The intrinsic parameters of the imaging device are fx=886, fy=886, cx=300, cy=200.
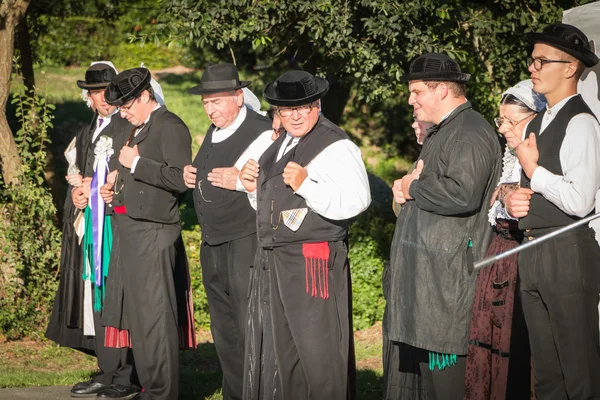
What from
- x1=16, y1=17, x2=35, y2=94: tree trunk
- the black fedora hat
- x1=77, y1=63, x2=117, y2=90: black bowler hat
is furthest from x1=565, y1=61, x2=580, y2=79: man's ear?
x1=16, y1=17, x2=35, y2=94: tree trunk

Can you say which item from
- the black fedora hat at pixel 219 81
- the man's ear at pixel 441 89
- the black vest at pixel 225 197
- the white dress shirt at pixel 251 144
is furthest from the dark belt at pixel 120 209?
the man's ear at pixel 441 89

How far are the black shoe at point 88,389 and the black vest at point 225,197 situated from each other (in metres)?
1.47

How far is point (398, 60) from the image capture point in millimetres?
8016

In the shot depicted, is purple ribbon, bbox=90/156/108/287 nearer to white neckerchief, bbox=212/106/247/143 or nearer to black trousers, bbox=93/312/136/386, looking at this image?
black trousers, bbox=93/312/136/386

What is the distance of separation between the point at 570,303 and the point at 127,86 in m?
3.23

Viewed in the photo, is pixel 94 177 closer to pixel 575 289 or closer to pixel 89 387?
pixel 89 387

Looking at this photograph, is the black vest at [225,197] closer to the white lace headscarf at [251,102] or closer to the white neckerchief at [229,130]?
the white neckerchief at [229,130]

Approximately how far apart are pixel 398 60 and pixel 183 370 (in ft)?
11.2

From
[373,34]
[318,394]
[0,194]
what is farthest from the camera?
[0,194]

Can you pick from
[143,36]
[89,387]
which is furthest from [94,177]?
[143,36]

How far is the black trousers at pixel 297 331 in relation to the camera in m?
4.88

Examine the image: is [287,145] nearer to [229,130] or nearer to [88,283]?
[229,130]

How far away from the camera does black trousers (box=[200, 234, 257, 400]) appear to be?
557 centimetres

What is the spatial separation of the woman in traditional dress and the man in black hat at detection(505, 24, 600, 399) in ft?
0.72
